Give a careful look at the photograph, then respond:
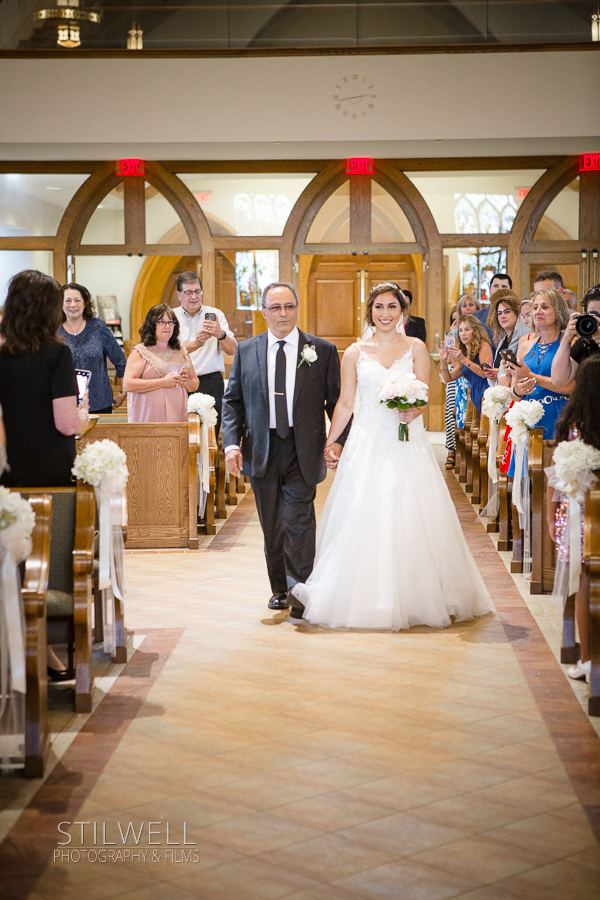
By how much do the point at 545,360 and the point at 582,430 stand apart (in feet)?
6.81

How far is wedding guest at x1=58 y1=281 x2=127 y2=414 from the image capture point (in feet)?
23.1

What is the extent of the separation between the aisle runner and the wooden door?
1015 centimetres

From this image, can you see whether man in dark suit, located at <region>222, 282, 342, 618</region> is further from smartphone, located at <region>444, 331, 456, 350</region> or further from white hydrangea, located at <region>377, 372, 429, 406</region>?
smartphone, located at <region>444, 331, 456, 350</region>

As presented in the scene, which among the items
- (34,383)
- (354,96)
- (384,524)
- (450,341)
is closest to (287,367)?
(384,524)

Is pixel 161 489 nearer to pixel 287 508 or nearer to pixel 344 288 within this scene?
pixel 287 508

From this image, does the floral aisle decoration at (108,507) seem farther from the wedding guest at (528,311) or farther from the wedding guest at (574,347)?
the wedding guest at (528,311)

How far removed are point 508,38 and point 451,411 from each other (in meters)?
5.26

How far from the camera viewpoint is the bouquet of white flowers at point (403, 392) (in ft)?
16.1

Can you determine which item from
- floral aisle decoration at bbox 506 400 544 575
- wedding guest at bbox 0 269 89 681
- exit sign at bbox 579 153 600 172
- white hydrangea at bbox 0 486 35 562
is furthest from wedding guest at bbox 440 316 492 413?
white hydrangea at bbox 0 486 35 562

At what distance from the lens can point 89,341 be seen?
715cm

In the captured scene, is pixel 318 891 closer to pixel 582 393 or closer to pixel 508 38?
pixel 582 393

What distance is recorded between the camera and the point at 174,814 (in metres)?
2.93

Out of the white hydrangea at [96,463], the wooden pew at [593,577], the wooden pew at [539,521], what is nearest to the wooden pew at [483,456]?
the wooden pew at [539,521]

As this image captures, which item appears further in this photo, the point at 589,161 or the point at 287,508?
the point at 589,161
